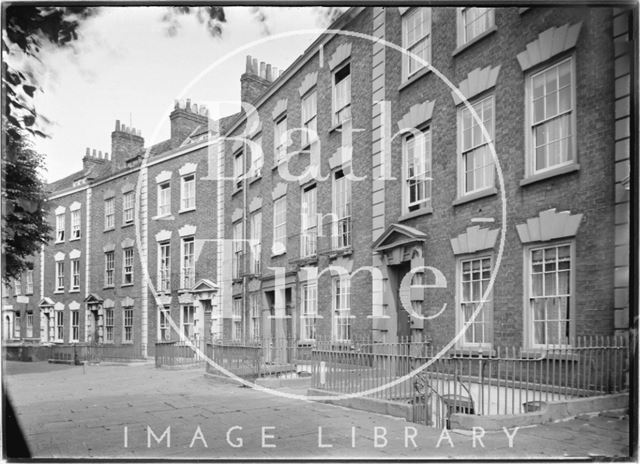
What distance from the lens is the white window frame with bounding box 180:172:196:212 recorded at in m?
8.05

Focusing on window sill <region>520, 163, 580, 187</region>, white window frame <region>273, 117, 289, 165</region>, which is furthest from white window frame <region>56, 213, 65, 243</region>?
window sill <region>520, 163, 580, 187</region>

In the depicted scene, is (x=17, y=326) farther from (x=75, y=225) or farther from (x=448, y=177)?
(x=448, y=177)

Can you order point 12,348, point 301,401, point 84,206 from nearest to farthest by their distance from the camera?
point 12,348, point 301,401, point 84,206

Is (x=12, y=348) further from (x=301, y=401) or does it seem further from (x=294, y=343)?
(x=294, y=343)

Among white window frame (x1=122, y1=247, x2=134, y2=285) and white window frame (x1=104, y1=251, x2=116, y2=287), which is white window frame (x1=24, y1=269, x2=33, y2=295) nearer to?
white window frame (x1=104, y1=251, x2=116, y2=287)

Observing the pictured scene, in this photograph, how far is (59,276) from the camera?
7199 mm

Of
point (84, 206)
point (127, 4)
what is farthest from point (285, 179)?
point (127, 4)

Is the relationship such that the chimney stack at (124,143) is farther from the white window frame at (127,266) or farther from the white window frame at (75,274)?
the white window frame at (75,274)

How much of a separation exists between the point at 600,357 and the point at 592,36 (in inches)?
126

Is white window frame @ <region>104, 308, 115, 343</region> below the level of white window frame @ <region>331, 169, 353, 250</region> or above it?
below

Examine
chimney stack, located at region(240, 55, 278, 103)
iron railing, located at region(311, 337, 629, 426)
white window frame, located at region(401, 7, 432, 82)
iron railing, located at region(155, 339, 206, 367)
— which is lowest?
iron railing, located at region(155, 339, 206, 367)

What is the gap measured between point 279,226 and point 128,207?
2304mm

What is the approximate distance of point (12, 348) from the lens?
599 centimetres

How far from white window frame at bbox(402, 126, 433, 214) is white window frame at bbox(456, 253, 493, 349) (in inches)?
38.3
